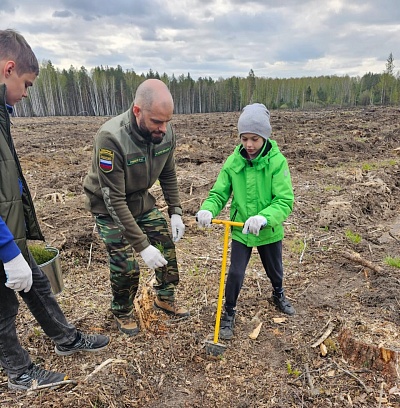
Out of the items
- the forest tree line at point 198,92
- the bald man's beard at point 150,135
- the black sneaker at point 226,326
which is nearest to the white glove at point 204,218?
the bald man's beard at point 150,135

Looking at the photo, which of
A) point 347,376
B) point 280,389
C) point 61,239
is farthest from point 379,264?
point 61,239

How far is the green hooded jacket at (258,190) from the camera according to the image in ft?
10.6

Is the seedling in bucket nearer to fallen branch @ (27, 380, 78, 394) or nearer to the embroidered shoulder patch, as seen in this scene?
fallen branch @ (27, 380, 78, 394)

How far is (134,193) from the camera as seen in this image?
3.32m

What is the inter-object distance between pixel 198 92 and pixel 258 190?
72.5 metres

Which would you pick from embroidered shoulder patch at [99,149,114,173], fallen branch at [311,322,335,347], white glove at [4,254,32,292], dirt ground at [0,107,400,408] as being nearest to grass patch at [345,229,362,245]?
dirt ground at [0,107,400,408]

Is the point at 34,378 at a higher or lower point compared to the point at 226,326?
higher

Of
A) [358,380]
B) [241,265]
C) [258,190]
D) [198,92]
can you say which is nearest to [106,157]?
[258,190]

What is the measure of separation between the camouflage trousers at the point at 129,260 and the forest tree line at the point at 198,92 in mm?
62719

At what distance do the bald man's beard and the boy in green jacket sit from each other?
719 mm

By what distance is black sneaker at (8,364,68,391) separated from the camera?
2.85m

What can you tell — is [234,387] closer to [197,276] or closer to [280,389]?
[280,389]

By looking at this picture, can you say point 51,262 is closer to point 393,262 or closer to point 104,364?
point 104,364

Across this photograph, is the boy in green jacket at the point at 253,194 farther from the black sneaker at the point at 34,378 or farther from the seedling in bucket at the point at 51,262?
the seedling in bucket at the point at 51,262
